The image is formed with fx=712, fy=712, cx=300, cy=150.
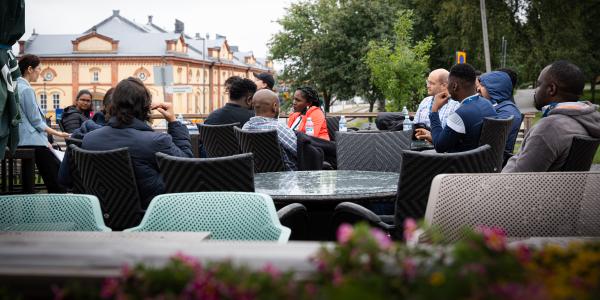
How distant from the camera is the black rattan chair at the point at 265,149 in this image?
6.60 meters

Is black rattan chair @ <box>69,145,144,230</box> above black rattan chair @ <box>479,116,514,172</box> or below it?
below

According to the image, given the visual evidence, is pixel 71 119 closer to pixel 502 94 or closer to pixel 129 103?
pixel 129 103

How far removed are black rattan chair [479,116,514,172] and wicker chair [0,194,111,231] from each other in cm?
339

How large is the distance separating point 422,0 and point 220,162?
34175mm

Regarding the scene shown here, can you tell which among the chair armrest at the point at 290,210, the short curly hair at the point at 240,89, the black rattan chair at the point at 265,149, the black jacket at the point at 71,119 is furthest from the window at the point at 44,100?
the chair armrest at the point at 290,210

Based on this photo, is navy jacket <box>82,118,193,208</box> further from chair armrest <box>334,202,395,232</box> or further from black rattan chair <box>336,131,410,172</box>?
black rattan chair <box>336,131,410,172</box>

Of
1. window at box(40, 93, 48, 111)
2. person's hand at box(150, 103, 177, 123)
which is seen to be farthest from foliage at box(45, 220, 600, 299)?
window at box(40, 93, 48, 111)

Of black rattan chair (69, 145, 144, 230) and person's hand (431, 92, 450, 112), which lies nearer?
black rattan chair (69, 145, 144, 230)

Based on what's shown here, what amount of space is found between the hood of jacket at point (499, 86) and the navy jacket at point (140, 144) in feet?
12.5

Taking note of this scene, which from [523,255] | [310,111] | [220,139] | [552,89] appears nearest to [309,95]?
[310,111]

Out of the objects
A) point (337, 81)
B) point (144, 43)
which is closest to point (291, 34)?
point (337, 81)

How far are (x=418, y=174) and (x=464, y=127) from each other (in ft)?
5.64

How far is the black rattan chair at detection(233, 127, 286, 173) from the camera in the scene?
21.6ft

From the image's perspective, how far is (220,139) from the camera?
8242 mm
